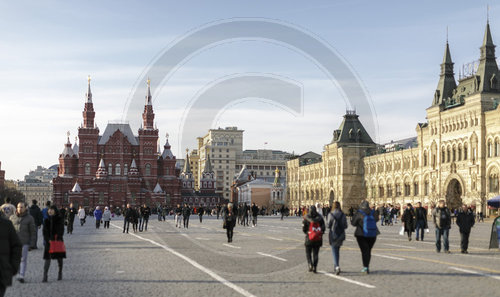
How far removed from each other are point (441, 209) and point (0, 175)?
6588 inches

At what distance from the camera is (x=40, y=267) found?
17.7 metres

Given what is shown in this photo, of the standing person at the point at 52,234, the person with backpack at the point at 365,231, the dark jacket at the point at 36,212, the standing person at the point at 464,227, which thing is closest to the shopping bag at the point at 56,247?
the standing person at the point at 52,234

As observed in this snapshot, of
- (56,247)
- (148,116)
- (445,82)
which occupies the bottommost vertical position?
(56,247)

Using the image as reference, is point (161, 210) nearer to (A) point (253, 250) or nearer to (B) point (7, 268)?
(A) point (253, 250)

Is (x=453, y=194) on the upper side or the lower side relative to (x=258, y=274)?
upper

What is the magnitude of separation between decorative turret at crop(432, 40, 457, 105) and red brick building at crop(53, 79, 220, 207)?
64.8 meters

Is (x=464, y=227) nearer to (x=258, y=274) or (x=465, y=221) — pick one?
(x=465, y=221)

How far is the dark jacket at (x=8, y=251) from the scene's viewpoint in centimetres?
798

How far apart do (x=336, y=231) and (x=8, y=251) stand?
8.82m

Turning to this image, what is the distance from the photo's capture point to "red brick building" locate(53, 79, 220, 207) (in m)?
128

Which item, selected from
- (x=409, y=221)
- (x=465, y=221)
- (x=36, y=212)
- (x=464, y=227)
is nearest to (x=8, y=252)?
(x=464, y=227)

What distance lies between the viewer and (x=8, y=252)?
8.20 metres

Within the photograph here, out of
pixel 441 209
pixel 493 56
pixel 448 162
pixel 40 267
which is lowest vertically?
pixel 40 267

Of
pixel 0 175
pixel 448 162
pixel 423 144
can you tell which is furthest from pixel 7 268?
pixel 0 175
